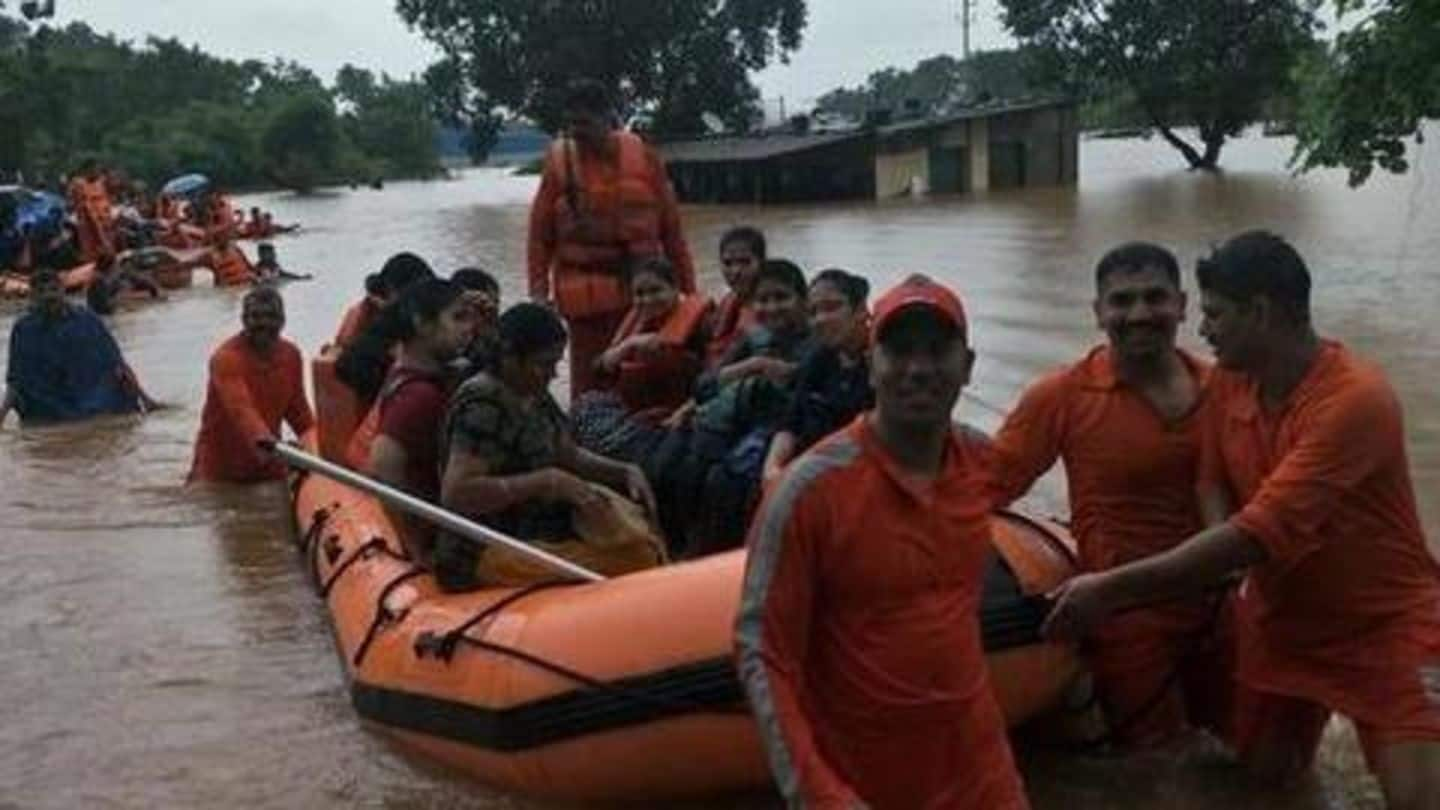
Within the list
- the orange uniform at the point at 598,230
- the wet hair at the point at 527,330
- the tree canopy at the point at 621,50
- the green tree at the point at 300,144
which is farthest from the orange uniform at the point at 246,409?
the green tree at the point at 300,144

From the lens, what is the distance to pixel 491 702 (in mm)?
4930

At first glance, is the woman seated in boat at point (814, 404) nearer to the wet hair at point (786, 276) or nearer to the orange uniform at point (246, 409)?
the wet hair at point (786, 276)

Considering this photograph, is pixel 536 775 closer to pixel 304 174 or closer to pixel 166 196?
pixel 166 196

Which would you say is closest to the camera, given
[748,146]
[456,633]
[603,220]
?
[456,633]

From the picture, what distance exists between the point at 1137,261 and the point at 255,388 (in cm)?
609

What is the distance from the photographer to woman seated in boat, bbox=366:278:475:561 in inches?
231

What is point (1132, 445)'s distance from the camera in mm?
4465

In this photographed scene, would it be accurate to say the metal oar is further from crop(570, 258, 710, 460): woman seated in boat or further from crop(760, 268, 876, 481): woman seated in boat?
crop(570, 258, 710, 460): woman seated in boat

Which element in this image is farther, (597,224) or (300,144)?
(300,144)

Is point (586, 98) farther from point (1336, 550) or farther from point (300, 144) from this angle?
point (300, 144)

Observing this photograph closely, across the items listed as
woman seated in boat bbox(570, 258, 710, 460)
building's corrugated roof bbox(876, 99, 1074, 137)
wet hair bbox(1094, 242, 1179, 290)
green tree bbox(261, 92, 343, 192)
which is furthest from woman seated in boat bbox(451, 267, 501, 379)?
green tree bbox(261, 92, 343, 192)

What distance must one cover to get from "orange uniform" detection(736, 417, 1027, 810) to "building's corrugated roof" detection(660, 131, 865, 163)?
36.6 m

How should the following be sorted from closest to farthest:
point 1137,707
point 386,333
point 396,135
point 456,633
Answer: point 1137,707
point 456,633
point 386,333
point 396,135

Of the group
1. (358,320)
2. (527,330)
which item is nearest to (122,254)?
(358,320)
